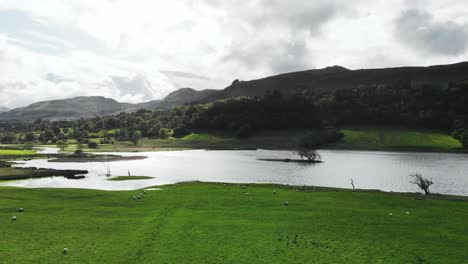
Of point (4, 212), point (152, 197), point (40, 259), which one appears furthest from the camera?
point (152, 197)

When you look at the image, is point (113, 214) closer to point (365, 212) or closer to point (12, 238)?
point (12, 238)

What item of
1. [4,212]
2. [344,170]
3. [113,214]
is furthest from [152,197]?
[344,170]

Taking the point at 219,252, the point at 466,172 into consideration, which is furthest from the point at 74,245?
the point at 466,172

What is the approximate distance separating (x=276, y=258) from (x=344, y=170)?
88.6 m

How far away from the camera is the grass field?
20.6 m

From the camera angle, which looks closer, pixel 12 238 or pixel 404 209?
pixel 12 238

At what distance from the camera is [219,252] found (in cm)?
2111

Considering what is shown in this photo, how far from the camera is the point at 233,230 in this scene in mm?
25703

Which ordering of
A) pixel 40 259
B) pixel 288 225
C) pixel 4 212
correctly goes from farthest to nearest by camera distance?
1. pixel 4 212
2. pixel 288 225
3. pixel 40 259

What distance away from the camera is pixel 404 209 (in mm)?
33906

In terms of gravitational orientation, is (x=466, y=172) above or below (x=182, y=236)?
below

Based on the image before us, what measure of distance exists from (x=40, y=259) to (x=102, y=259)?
3.49 m

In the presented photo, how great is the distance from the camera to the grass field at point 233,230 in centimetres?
2062

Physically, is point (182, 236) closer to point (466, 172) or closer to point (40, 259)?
point (40, 259)
